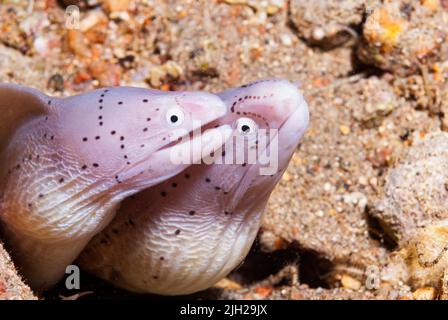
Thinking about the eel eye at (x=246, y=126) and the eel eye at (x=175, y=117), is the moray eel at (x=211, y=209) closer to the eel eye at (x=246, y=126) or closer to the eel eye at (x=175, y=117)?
the eel eye at (x=246, y=126)

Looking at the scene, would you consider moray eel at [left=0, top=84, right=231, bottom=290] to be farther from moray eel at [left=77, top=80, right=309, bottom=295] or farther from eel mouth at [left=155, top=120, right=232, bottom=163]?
moray eel at [left=77, top=80, right=309, bottom=295]

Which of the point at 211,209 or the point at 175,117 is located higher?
the point at 175,117

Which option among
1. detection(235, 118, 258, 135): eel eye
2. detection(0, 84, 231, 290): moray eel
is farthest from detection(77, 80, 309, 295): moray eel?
detection(0, 84, 231, 290): moray eel

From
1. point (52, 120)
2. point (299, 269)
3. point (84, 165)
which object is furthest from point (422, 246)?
point (52, 120)

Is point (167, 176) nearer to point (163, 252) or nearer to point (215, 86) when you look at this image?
point (163, 252)

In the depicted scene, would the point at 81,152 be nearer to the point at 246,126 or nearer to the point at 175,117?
the point at 175,117

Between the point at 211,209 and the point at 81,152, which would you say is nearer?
the point at 81,152

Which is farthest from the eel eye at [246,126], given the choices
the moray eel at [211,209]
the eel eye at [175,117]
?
the eel eye at [175,117]

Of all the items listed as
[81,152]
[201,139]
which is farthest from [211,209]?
[81,152]
